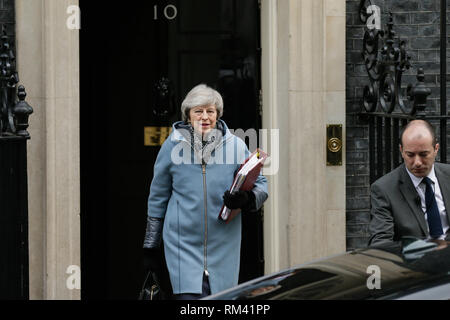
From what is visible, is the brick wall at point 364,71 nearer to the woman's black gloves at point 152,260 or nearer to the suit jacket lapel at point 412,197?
the woman's black gloves at point 152,260

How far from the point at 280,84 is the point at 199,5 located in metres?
1.09

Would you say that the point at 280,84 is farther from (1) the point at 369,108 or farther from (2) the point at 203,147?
(2) the point at 203,147

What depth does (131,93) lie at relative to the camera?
25.3 ft

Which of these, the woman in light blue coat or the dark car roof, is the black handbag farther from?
the dark car roof

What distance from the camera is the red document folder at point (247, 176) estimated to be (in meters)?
5.18

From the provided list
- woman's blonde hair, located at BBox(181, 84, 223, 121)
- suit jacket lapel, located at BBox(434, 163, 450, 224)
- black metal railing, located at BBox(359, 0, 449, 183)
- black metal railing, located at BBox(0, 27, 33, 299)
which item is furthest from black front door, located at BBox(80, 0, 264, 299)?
suit jacket lapel, located at BBox(434, 163, 450, 224)

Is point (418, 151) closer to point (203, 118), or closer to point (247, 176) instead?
point (247, 176)

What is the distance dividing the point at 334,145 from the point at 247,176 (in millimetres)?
1823

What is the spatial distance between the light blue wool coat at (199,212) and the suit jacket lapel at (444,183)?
1004mm

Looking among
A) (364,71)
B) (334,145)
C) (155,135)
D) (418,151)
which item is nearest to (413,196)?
(418,151)

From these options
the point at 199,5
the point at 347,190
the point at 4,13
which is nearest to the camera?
the point at 4,13

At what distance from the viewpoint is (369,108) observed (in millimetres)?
6785
